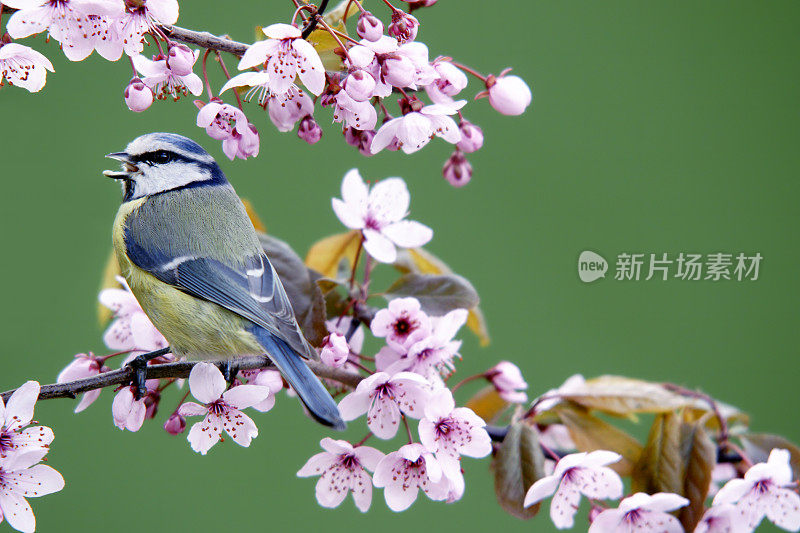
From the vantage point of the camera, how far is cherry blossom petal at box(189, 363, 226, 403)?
0.75 metres

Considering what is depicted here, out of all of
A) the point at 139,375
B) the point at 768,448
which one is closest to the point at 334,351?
the point at 139,375

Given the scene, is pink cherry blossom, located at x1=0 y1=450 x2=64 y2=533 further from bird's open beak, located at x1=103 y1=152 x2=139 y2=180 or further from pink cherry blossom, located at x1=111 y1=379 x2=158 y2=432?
bird's open beak, located at x1=103 y1=152 x2=139 y2=180

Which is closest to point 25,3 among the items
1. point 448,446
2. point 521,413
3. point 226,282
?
point 226,282

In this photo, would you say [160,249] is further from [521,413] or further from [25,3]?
[521,413]

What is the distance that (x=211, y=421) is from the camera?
31.2 inches

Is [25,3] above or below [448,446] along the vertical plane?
above

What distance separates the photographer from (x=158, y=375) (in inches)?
29.7

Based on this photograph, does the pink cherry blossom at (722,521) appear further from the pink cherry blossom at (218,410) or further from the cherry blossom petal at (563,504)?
the pink cherry blossom at (218,410)

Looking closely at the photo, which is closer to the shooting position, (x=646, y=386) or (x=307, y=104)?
(x=307, y=104)

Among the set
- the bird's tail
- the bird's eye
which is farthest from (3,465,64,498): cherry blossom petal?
the bird's eye

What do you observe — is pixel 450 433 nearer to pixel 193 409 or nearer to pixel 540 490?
pixel 540 490

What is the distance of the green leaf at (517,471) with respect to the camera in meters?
0.90

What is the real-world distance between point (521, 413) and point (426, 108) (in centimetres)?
44

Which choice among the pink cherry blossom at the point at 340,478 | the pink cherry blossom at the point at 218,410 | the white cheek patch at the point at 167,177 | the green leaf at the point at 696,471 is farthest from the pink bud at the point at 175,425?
the green leaf at the point at 696,471
